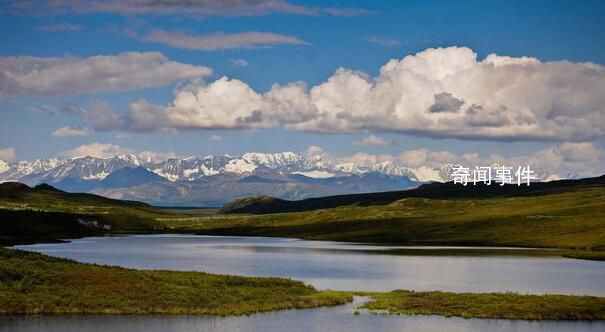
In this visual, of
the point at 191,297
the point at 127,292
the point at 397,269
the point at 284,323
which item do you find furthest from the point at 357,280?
the point at 284,323

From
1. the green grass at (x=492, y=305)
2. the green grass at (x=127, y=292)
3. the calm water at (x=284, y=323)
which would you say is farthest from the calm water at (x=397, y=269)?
the calm water at (x=284, y=323)

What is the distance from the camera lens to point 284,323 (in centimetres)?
7856

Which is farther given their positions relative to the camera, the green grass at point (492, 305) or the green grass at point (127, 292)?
the green grass at point (492, 305)

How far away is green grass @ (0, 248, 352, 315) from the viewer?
83.4 metres

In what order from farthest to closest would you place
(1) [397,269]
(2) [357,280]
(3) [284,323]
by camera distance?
(1) [397,269], (2) [357,280], (3) [284,323]

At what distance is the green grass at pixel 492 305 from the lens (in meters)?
85.2

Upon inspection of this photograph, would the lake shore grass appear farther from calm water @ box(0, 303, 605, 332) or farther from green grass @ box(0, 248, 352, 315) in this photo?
calm water @ box(0, 303, 605, 332)

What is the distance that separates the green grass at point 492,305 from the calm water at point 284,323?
2.49 metres

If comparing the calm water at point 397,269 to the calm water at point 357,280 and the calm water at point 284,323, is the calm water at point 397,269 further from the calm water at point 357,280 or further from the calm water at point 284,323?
the calm water at point 284,323

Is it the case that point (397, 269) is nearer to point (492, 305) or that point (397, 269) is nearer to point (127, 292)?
point (492, 305)

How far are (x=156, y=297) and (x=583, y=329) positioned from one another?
42560 millimetres

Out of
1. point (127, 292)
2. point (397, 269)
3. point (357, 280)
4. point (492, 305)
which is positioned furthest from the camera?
point (397, 269)

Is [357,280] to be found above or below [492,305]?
above

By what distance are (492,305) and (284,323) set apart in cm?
2409
